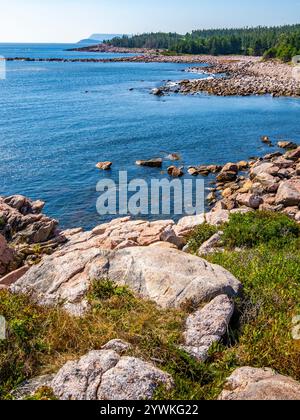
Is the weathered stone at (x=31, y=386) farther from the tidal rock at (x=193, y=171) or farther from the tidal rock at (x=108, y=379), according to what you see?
the tidal rock at (x=193, y=171)

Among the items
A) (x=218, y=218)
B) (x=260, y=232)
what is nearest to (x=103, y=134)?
(x=218, y=218)

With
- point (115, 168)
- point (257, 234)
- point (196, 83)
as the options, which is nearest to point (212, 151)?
point (115, 168)

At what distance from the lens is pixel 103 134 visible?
45.7 m

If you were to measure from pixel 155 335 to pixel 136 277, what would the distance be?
2.39m

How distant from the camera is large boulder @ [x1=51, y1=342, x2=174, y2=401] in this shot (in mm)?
Answer: 6266

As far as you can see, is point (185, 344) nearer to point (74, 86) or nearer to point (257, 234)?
point (257, 234)

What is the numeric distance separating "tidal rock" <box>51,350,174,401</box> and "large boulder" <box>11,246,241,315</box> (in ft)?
6.73

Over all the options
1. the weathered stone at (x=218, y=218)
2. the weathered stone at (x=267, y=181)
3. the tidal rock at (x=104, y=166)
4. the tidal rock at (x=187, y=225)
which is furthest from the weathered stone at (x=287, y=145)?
the weathered stone at (x=218, y=218)

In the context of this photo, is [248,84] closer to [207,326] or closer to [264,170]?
[264,170]

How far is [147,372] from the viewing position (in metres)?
6.55

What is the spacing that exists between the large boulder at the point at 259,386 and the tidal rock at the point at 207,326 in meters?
0.85

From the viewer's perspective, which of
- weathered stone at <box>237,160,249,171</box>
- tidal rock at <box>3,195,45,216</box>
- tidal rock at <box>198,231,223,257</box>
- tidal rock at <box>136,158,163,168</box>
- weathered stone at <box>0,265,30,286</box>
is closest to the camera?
tidal rock at <box>198,231,223,257</box>

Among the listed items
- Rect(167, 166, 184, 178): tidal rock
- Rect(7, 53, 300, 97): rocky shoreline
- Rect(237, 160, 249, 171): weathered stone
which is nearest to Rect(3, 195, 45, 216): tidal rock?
Rect(167, 166, 184, 178): tidal rock

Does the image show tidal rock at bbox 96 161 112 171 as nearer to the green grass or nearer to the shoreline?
the green grass
